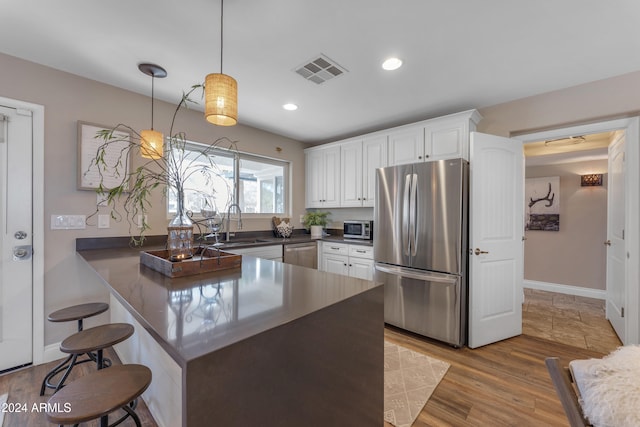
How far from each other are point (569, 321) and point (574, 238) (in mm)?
1721

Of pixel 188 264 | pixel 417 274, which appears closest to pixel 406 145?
pixel 417 274

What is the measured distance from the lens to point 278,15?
1.62 m

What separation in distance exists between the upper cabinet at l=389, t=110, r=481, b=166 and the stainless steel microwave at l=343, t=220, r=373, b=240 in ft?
2.89

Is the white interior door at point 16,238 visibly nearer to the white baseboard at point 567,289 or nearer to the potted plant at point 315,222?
the potted plant at point 315,222

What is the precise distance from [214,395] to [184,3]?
194cm

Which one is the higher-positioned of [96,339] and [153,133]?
[153,133]

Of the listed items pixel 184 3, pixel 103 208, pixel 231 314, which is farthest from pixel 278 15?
pixel 103 208

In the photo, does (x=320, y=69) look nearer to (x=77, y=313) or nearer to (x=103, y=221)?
(x=103, y=221)

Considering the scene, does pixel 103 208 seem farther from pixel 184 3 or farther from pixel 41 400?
pixel 184 3

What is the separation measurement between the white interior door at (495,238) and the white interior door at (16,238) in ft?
12.5

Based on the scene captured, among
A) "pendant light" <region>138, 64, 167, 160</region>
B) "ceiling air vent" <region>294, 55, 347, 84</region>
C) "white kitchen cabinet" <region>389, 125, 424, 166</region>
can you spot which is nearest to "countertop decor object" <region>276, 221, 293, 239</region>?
"white kitchen cabinet" <region>389, 125, 424, 166</region>

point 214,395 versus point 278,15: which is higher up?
point 278,15

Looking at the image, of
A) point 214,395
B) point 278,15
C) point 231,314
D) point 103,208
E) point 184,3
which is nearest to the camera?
point 214,395

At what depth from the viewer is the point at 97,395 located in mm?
958
